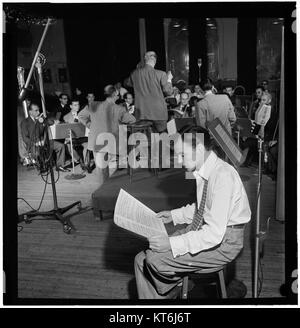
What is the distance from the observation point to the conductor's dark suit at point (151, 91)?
4770 millimetres

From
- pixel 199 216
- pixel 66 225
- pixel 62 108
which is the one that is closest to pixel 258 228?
pixel 199 216

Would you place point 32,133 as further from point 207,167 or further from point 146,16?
point 207,167

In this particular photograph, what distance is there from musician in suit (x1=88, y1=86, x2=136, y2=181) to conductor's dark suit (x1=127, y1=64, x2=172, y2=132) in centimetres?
24

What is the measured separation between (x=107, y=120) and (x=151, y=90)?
0.75m

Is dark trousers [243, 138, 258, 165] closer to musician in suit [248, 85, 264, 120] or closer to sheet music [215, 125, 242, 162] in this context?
musician in suit [248, 85, 264, 120]

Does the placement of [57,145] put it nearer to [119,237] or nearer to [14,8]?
[119,237]

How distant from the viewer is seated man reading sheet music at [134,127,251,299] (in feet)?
6.89

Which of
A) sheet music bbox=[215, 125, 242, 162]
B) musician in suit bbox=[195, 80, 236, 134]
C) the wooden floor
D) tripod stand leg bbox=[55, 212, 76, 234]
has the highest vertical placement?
musician in suit bbox=[195, 80, 236, 134]

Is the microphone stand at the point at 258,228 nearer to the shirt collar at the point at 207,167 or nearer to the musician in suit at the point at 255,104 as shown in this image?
the shirt collar at the point at 207,167

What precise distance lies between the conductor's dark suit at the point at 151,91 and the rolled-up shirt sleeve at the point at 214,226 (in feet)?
9.47

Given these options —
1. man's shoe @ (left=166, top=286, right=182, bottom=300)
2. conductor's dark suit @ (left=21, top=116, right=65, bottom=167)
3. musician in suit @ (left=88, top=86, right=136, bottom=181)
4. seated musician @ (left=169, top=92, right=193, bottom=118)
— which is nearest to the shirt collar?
man's shoe @ (left=166, top=286, right=182, bottom=300)

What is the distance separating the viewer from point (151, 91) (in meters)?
4.84

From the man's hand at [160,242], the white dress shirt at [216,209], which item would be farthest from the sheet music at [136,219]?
the white dress shirt at [216,209]
